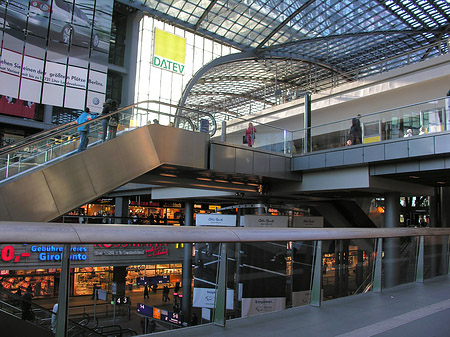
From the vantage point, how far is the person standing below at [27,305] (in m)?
3.22

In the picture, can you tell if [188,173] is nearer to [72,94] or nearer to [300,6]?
[72,94]

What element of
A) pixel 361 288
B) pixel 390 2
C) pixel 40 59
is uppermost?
pixel 390 2

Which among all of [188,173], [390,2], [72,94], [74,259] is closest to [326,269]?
[74,259]

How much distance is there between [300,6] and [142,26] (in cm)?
1616

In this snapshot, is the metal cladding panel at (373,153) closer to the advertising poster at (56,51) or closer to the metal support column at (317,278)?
the metal support column at (317,278)

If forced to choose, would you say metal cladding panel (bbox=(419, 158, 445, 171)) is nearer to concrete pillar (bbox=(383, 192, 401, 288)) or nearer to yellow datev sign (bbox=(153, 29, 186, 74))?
concrete pillar (bbox=(383, 192, 401, 288))

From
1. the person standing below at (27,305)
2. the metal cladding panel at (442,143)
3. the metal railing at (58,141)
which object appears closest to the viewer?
the person standing below at (27,305)

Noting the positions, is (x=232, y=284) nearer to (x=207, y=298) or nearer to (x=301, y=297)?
(x=207, y=298)

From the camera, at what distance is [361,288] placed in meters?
6.05

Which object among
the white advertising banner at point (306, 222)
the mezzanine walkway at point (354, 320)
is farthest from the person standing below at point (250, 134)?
the mezzanine walkway at point (354, 320)

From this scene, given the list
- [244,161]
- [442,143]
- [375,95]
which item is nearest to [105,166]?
[244,161]

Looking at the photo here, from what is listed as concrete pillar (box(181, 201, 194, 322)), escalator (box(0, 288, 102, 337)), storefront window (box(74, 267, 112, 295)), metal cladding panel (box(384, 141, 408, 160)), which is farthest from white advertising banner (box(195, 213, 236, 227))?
escalator (box(0, 288, 102, 337))

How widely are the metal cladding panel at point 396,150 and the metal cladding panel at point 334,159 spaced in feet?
6.93

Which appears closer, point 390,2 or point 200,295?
point 200,295
